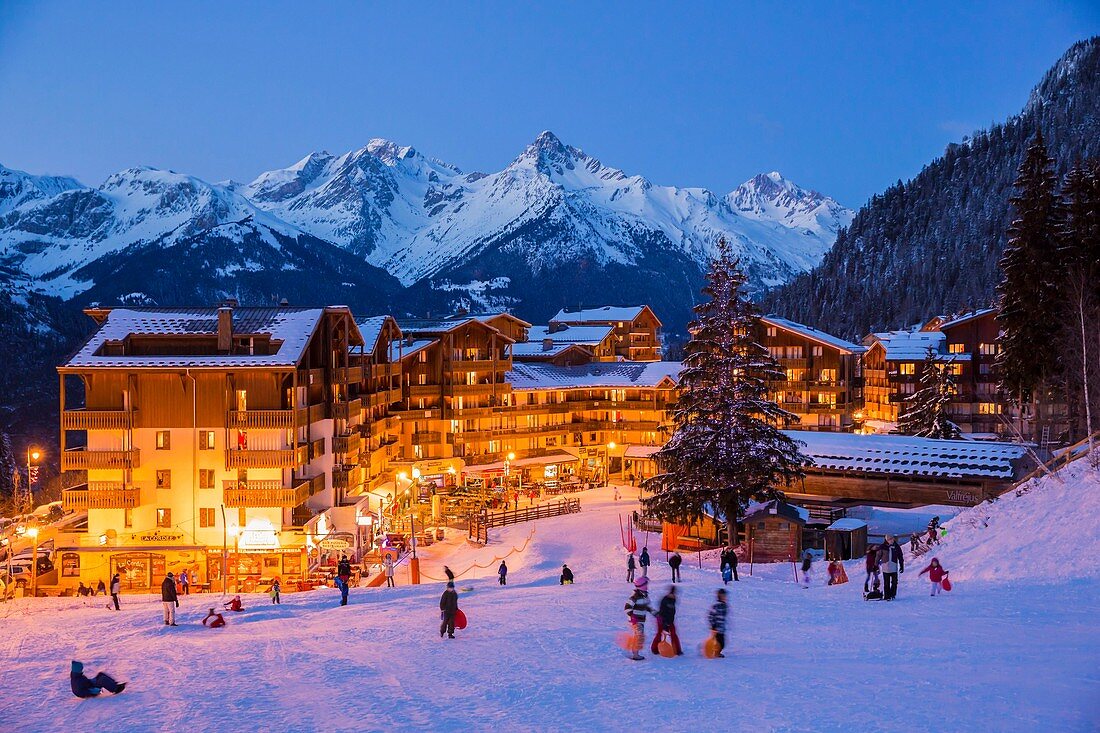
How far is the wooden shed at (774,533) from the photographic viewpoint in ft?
122

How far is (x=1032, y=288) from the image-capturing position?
1687 inches

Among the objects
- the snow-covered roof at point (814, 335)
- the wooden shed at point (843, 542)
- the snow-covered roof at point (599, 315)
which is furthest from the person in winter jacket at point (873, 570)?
the snow-covered roof at point (599, 315)

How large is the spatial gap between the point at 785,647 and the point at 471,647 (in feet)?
23.6

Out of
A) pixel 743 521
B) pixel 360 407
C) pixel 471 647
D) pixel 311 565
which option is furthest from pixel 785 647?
pixel 360 407

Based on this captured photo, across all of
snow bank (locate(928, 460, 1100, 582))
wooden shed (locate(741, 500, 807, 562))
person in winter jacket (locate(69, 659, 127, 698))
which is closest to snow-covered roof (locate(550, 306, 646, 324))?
wooden shed (locate(741, 500, 807, 562))

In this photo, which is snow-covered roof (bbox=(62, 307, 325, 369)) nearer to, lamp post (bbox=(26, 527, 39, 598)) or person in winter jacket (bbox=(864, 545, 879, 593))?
lamp post (bbox=(26, 527, 39, 598))


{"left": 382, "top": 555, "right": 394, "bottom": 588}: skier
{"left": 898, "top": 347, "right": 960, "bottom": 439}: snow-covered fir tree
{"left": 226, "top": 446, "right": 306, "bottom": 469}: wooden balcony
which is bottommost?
{"left": 382, "top": 555, "right": 394, "bottom": 588}: skier

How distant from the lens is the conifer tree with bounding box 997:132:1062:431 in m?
42.7

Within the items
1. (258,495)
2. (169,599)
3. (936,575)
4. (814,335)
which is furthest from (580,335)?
(169,599)

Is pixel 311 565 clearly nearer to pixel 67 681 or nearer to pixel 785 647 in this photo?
pixel 67 681

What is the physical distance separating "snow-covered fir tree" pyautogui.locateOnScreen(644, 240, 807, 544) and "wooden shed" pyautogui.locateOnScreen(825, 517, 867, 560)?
9.58 feet

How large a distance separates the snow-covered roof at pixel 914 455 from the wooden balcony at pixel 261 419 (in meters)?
27.9

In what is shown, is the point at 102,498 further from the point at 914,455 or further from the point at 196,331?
the point at 914,455

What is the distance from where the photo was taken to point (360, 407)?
5131 cm
